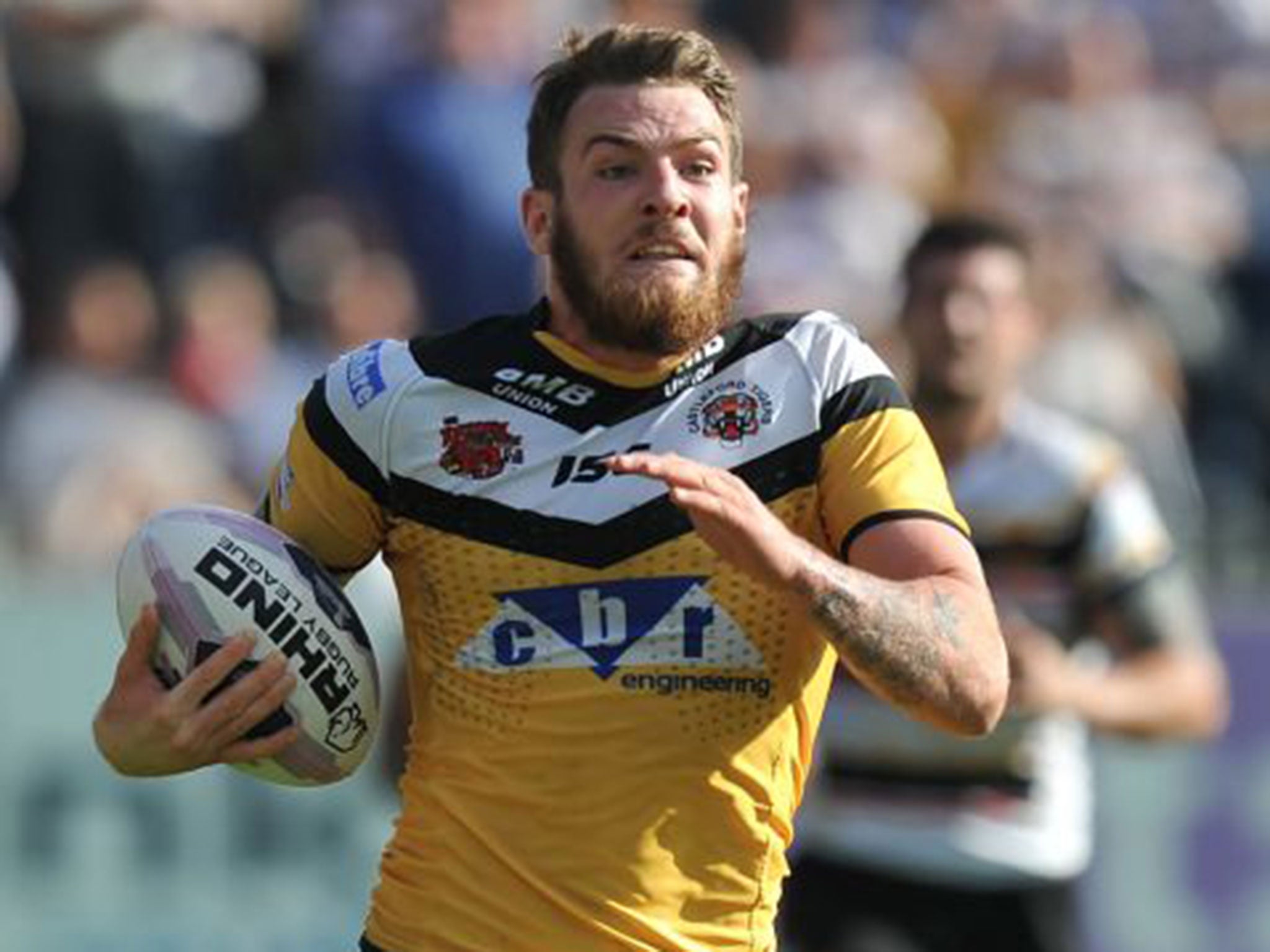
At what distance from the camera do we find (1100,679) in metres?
7.53

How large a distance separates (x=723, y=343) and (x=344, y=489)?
70 cm

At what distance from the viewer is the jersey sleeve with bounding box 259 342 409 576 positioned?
504 cm

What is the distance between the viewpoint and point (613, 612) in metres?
4.86

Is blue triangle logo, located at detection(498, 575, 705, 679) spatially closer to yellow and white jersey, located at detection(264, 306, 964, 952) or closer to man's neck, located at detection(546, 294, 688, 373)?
yellow and white jersey, located at detection(264, 306, 964, 952)

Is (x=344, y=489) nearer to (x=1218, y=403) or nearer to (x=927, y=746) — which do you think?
(x=927, y=746)

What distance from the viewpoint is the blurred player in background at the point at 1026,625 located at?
772 cm

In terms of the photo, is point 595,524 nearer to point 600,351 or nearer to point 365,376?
point 600,351

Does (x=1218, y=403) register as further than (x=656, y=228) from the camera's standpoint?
Yes

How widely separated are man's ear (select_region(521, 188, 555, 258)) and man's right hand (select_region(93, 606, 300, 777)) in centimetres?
87

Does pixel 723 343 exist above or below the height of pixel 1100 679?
above

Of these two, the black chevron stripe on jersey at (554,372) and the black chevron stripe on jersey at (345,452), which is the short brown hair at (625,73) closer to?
the black chevron stripe on jersey at (554,372)

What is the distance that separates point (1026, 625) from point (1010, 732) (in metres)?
0.32

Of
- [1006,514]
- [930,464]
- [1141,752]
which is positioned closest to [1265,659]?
[1141,752]

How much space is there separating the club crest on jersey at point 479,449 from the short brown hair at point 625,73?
0.44 metres
